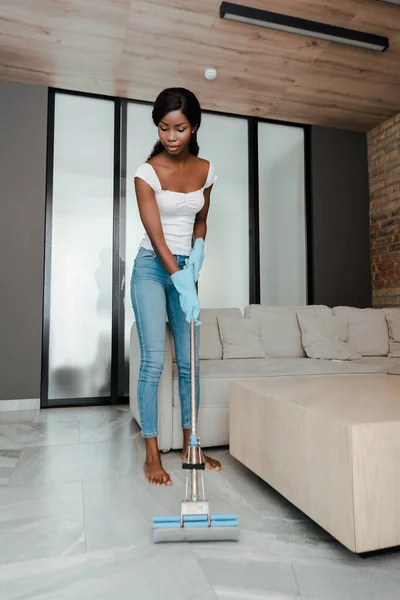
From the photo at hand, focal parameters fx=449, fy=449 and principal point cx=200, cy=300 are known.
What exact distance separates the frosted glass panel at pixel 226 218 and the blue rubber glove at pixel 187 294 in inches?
86.4

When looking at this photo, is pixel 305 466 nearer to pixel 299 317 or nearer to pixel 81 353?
pixel 299 317

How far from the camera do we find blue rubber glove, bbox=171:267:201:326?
5.19 feet

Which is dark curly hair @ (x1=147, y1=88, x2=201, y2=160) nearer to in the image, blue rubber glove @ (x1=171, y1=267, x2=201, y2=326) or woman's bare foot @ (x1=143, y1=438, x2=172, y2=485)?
blue rubber glove @ (x1=171, y1=267, x2=201, y2=326)

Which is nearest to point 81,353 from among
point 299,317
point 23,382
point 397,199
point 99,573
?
point 23,382

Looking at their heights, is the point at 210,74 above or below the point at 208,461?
above

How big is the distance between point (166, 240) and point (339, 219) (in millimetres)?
2936

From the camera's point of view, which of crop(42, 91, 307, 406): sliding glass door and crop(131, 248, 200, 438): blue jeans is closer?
crop(131, 248, 200, 438): blue jeans

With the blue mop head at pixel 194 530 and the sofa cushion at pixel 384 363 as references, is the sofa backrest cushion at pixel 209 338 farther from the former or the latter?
the blue mop head at pixel 194 530

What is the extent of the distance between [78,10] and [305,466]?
9.42 ft

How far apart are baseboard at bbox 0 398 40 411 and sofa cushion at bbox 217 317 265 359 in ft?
4.91

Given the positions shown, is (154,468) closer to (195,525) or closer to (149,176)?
(195,525)

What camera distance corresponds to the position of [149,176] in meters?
1.72

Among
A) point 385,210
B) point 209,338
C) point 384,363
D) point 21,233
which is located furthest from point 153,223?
point 385,210

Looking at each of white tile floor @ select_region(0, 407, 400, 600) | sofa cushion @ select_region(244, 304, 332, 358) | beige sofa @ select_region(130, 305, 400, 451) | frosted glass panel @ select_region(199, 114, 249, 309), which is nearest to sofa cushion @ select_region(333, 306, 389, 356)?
beige sofa @ select_region(130, 305, 400, 451)
